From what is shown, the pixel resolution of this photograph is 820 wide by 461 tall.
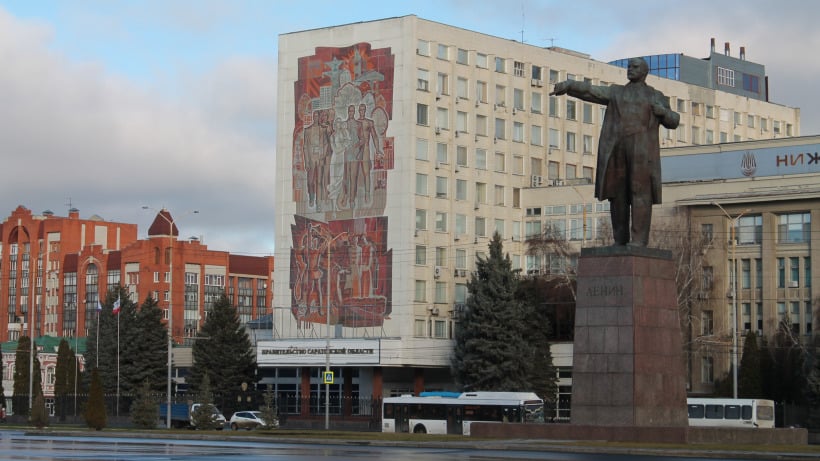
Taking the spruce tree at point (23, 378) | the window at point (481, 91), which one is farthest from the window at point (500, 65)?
the spruce tree at point (23, 378)

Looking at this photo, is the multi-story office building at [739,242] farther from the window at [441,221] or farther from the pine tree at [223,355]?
the pine tree at [223,355]

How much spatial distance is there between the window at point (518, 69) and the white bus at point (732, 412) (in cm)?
3503

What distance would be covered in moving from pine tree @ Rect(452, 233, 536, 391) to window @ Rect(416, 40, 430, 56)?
15.2 m

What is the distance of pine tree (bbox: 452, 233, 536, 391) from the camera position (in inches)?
3428

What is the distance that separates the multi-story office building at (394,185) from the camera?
9694 centimetres

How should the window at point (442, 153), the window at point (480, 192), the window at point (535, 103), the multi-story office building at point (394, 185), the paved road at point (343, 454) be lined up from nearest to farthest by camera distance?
the paved road at point (343, 454)
the multi-story office building at point (394, 185)
the window at point (442, 153)
the window at point (480, 192)
the window at point (535, 103)

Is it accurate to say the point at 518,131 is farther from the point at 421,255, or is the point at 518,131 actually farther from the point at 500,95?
the point at 421,255

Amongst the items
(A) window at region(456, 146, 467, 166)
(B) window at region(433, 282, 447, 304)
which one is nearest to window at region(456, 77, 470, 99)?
(A) window at region(456, 146, 467, 166)

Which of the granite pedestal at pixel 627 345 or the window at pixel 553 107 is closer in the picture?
the granite pedestal at pixel 627 345

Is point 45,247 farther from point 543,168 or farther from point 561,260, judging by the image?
point 561,260

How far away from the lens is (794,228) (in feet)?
287

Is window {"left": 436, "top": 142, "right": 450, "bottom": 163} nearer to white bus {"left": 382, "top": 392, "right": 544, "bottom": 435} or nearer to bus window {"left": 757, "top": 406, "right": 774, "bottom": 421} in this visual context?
white bus {"left": 382, "top": 392, "right": 544, "bottom": 435}

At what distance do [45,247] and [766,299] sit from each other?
10679 cm

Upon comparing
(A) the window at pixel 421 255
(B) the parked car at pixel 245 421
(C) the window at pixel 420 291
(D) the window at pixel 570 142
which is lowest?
(B) the parked car at pixel 245 421
